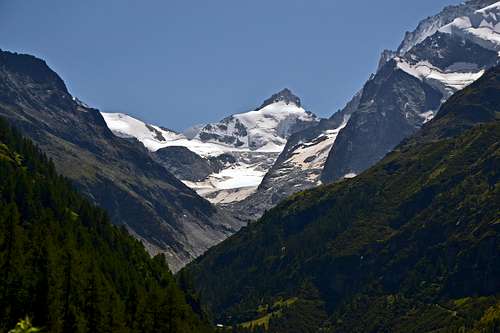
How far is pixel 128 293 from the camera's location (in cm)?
16300

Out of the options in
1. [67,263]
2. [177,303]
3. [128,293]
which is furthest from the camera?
[128,293]

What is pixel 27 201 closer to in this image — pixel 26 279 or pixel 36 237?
pixel 36 237

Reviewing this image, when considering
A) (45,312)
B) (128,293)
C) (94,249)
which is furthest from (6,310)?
(94,249)

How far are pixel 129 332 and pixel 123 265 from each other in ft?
182

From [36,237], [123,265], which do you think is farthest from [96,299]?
[123,265]

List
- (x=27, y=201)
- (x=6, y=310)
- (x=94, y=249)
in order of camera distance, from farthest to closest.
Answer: (x=27, y=201), (x=94, y=249), (x=6, y=310)

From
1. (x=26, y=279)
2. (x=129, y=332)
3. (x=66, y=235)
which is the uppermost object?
(x=66, y=235)

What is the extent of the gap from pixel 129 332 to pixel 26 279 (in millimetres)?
17804

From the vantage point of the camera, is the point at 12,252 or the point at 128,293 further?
the point at 128,293

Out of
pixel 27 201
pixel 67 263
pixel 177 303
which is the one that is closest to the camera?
pixel 67 263

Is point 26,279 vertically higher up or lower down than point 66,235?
lower down

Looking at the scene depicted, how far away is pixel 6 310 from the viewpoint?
122m

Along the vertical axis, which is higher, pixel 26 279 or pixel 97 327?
pixel 26 279

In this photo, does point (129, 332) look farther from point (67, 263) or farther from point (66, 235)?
point (66, 235)
